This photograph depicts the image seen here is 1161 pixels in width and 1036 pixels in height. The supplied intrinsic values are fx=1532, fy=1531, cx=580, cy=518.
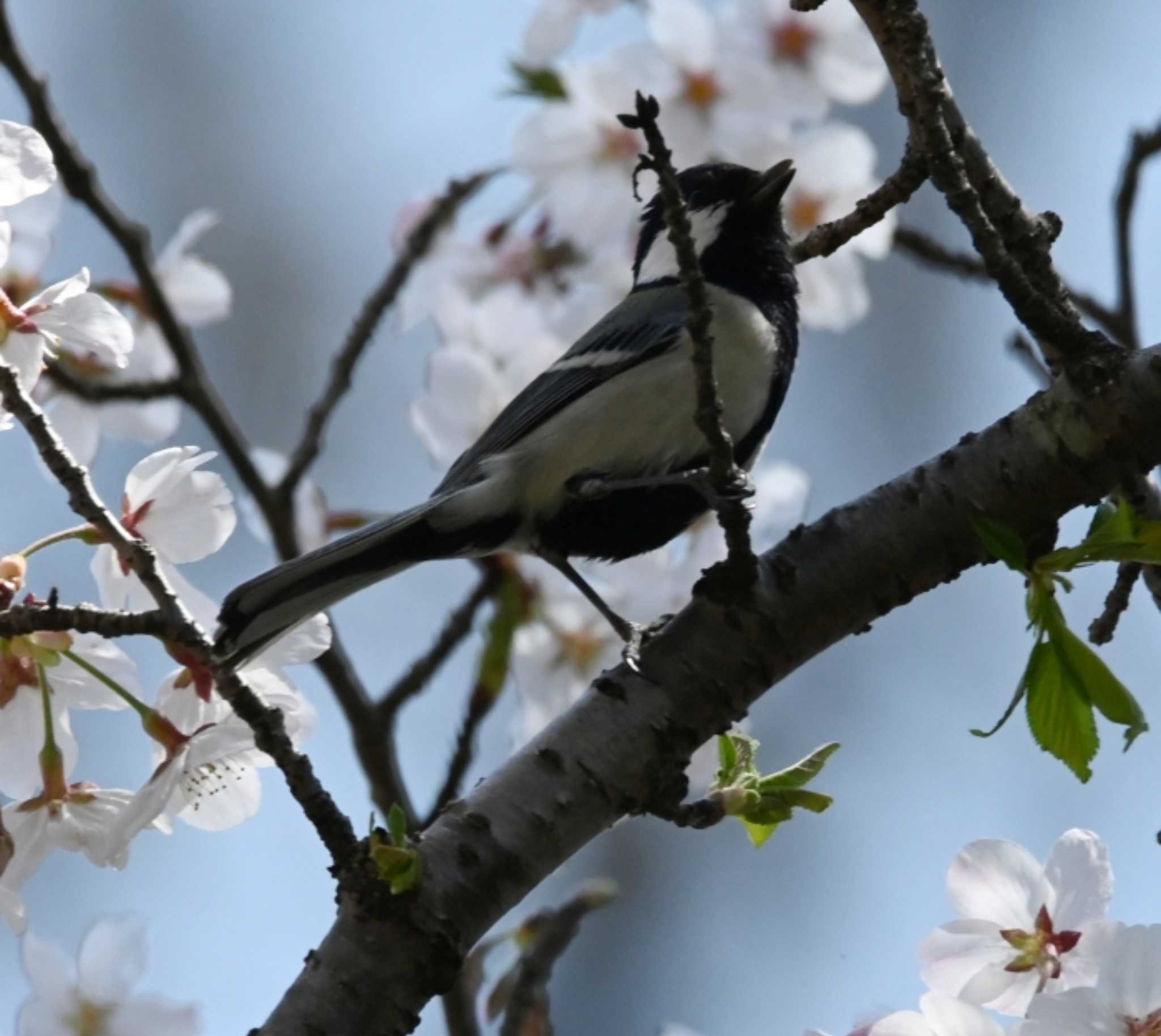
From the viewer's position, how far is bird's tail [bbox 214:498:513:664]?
1.59 meters

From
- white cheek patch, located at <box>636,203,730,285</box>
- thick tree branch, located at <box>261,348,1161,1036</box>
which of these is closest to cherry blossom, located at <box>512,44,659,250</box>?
white cheek patch, located at <box>636,203,730,285</box>

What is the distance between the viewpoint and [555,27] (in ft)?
8.53

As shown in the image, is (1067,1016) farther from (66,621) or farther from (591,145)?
(591,145)

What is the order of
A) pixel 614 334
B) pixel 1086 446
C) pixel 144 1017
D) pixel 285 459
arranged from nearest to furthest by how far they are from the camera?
1. pixel 1086 446
2. pixel 144 1017
3. pixel 614 334
4. pixel 285 459

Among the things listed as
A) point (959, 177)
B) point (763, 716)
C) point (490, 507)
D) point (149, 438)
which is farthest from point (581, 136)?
point (763, 716)

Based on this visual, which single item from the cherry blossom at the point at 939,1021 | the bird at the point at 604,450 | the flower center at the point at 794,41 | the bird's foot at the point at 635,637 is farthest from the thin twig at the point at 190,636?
the flower center at the point at 794,41

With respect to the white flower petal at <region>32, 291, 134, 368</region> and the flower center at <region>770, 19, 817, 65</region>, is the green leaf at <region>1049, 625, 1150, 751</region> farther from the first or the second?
the flower center at <region>770, 19, 817, 65</region>

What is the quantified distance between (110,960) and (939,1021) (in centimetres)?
90

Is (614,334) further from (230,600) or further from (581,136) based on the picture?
(230,600)

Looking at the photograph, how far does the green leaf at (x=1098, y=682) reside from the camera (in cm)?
139

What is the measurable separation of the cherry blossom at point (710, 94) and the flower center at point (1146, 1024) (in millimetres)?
1792

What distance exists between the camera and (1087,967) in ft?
4.69

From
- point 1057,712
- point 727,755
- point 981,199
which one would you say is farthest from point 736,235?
point 1057,712

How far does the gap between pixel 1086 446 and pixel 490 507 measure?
3.47ft
